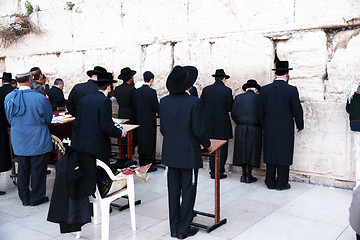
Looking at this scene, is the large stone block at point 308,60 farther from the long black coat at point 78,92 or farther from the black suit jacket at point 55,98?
the black suit jacket at point 55,98

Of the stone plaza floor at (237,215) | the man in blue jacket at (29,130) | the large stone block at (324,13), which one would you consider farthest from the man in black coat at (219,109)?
the man in blue jacket at (29,130)

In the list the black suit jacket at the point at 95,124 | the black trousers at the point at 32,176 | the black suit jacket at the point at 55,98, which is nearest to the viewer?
the black suit jacket at the point at 95,124

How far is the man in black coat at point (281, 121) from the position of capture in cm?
527

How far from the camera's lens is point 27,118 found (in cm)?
471

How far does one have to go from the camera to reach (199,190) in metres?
5.39

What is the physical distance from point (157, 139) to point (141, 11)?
2.51 m

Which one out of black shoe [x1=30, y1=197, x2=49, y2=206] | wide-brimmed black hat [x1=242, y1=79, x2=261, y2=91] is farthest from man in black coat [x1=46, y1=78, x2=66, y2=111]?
wide-brimmed black hat [x1=242, y1=79, x2=261, y2=91]

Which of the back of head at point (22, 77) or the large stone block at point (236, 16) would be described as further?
the large stone block at point (236, 16)

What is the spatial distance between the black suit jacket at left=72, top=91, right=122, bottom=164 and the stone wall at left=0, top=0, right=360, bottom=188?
9.34ft

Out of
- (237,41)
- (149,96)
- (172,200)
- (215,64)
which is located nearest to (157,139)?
(149,96)

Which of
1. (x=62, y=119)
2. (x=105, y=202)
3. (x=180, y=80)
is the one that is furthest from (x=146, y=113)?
(x=105, y=202)

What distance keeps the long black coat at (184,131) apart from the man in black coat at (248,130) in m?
2.16

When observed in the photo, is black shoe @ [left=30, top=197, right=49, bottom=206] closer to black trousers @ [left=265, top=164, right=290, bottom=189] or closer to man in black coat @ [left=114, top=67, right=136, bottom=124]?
man in black coat @ [left=114, top=67, right=136, bottom=124]

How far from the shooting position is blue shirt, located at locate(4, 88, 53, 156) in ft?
15.4
